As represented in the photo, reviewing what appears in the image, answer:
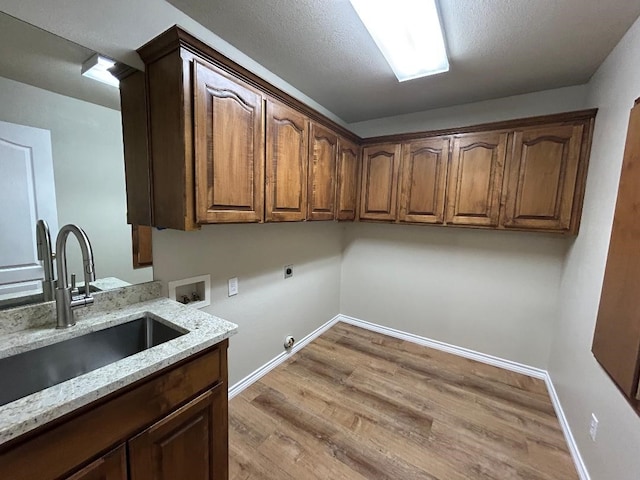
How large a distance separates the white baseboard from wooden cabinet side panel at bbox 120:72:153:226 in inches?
58.2

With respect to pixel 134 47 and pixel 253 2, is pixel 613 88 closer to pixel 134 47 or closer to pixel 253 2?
pixel 253 2

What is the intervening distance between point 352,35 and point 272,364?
8.63ft

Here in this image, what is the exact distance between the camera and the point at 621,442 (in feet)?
3.96

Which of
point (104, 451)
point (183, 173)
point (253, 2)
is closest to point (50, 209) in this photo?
point (183, 173)

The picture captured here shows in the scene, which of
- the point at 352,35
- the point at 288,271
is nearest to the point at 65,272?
the point at 288,271

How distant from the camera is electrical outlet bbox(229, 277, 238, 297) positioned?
6.56 feet

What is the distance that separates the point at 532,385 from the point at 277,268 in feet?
8.10

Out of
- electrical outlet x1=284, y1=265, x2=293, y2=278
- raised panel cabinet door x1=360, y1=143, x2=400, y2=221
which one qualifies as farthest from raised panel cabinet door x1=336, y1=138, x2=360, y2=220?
electrical outlet x1=284, y1=265, x2=293, y2=278

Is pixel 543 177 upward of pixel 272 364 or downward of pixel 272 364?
upward

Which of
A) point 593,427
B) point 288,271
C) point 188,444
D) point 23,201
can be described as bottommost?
point 593,427

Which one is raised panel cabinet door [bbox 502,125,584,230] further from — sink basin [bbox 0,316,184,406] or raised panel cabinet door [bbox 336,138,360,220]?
sink basin [bbox 0,316,184,406]

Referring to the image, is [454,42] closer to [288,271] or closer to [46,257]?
[288,271]

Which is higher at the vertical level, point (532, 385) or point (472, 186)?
point (472, 186)

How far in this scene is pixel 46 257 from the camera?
1151 millimetres
